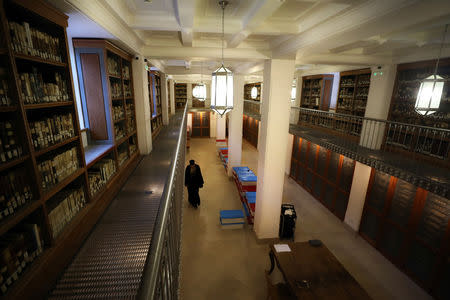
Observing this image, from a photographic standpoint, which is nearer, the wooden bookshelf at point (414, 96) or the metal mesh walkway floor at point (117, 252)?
the metal mesh walkway floor at point (117, 252)

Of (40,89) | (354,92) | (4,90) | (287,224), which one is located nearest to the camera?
(4,90)

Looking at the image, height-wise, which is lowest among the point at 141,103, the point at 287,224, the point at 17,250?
the point at 287,224

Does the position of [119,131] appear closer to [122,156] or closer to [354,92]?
[122,156]

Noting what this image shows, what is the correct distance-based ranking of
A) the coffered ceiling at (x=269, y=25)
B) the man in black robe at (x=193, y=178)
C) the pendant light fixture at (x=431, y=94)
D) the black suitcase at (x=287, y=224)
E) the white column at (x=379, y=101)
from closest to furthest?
the coffered ceiling at (x=269, y=25)
the pendant light fixture at (x=431, y=94)
the white column at (x=379, y=101)
the black suitcase at (x=287, y=224)
the man in black robe at (x=193, y=178)

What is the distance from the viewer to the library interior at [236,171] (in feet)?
5.97

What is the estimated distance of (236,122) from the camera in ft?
28.2

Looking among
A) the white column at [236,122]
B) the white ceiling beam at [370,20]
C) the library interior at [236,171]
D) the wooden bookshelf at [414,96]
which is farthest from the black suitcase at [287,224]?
the white ceiling beam at [370,20]

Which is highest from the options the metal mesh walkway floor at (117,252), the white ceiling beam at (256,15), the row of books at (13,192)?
the white ceiling beam at (256,15)

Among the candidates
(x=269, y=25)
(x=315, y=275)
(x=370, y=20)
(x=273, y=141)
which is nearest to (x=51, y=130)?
(x=269, y=25)

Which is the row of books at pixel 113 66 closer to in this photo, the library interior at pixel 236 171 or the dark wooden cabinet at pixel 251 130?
the library interior at pixel 236 171

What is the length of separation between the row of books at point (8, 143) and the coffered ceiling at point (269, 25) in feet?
3.85

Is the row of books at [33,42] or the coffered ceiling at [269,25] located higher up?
the coffered ceiling at [269,25]

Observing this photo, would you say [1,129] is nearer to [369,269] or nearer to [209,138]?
[369,269]

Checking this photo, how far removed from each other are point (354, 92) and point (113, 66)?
7381mm
